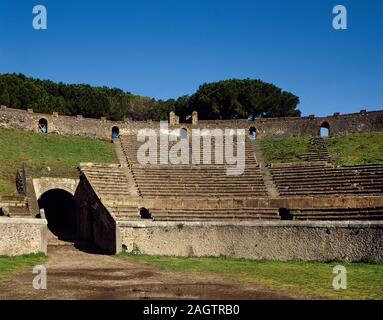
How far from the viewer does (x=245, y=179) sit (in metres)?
31.2

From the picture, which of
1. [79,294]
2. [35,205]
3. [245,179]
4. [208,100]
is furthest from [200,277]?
[208,100]

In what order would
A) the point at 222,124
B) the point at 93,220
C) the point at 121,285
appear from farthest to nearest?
the point at 222,124, the point at 93,220, the point at 121,285

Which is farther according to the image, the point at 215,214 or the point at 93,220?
the point at 93,220

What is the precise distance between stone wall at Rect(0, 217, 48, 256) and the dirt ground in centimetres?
200

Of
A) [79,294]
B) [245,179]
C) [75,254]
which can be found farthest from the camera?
[245,179]

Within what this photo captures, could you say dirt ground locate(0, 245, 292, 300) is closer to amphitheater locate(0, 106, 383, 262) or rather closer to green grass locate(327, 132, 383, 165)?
amphitheater locate(0, 106, 383, 262)

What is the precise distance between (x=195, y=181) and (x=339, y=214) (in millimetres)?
10302

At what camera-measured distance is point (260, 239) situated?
68.7ft

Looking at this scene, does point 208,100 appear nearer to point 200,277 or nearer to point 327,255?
point 327,255

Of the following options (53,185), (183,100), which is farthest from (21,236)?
(183,100)

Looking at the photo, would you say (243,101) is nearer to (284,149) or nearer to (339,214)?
(284,149)

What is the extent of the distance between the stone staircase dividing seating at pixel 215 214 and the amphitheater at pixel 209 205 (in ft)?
0.17
